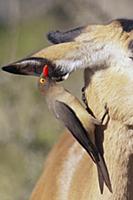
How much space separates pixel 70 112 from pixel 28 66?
17 cm

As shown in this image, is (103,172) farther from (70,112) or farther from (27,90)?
(27,90)

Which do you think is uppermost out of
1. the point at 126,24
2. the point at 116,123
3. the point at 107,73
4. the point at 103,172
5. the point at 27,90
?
the point at 126,24

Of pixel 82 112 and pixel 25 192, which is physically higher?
pixel 82 112

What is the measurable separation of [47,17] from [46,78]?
5.48 meters

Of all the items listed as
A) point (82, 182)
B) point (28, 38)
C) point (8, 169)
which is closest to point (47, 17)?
point (28, 38)

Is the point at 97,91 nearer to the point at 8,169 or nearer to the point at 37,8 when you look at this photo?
the point at 8,169

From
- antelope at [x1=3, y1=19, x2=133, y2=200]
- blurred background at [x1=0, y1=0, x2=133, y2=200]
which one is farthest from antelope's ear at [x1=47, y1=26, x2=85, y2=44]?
blurred background at [x1=0, y1=0, x2=133, y2=200]

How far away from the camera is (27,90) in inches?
243

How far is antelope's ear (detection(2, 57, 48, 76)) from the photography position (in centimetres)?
226

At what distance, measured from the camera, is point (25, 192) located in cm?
492

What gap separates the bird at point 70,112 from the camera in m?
2.35

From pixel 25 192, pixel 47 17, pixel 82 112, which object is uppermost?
pixel 82 112

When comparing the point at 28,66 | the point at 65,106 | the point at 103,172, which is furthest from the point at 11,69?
the point at 103,172

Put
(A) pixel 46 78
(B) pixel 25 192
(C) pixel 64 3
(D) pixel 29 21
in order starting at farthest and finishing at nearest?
(D) pixel 29 21
(C) pixel 64 3
(B) pixel 25 192
(A) pixel 46 78
